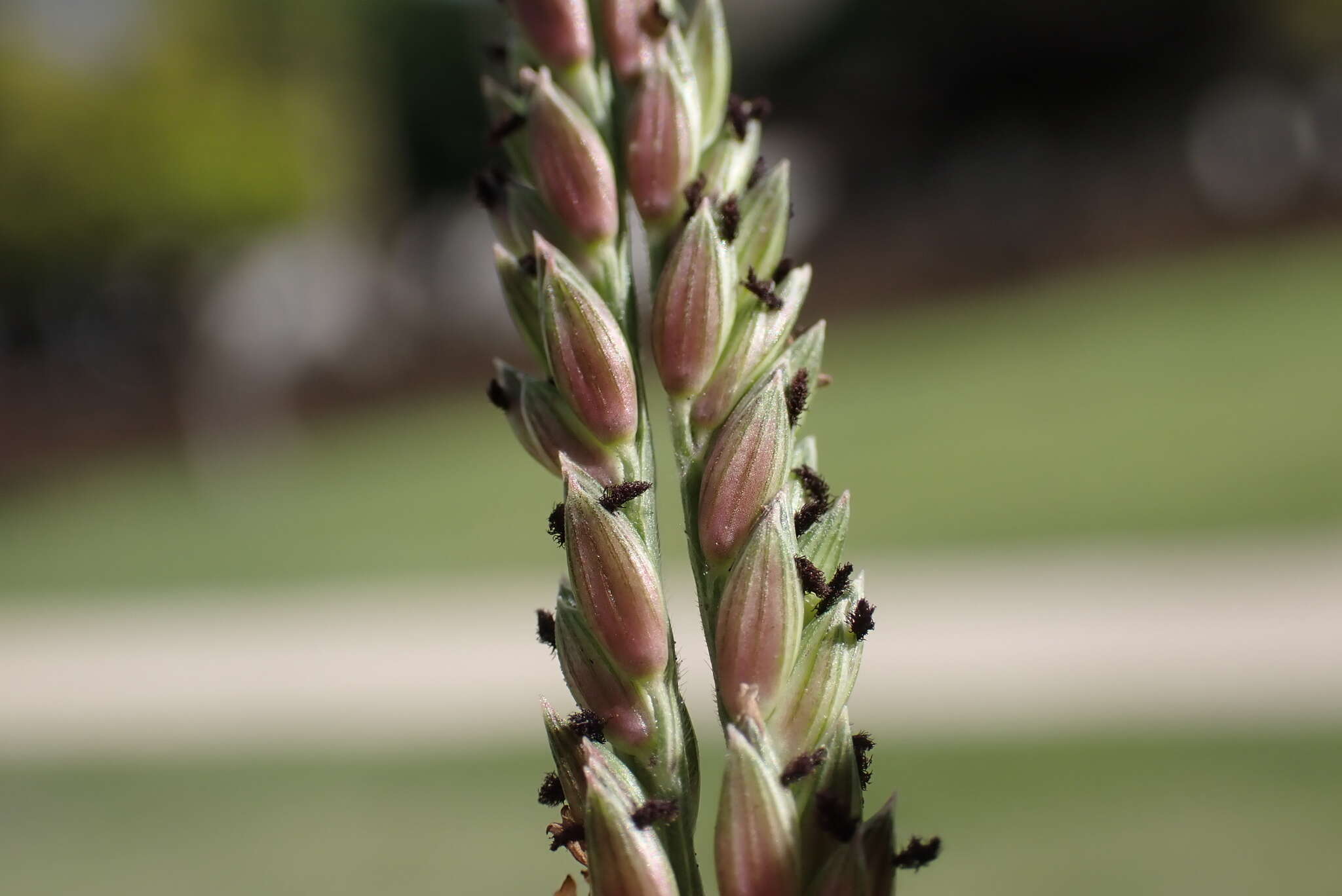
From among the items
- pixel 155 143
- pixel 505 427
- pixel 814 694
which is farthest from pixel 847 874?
pixel 155 143

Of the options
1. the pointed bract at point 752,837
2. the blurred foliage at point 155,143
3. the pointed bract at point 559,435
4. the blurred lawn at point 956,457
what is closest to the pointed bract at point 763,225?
the pointed bract at point 559,435

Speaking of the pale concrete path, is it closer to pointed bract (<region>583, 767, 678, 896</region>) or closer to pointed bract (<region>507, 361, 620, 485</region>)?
pointed bract (<region>507, 361, 620, 485</region>)

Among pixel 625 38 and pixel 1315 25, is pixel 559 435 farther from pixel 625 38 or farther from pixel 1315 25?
pixel 1315 25

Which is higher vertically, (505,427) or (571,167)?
(505,427)

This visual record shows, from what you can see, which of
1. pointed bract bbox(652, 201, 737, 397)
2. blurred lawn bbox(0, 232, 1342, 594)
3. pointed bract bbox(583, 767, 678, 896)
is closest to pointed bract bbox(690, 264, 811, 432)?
pointed bract bbox(652, 201, 737, 397)

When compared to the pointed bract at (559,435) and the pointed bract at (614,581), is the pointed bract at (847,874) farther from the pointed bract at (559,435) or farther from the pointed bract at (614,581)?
the pointed bract at (559,435)

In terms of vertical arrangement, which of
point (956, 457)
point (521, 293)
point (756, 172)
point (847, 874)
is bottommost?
point (847, 874)
